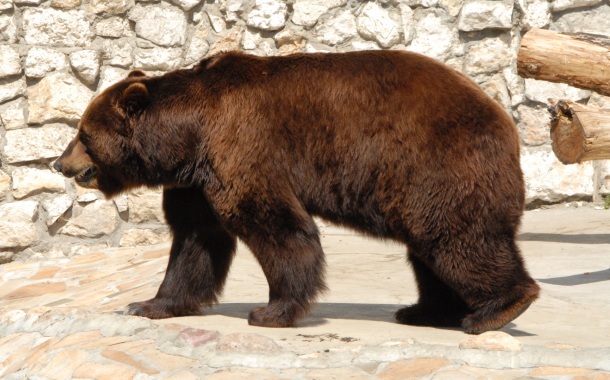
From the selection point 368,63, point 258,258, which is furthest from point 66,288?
point 368,63

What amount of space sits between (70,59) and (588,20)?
4.84m

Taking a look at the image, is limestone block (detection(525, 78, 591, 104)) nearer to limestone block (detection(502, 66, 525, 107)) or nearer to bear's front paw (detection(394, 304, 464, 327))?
limestone block (detection(502, 66, 525, 107))

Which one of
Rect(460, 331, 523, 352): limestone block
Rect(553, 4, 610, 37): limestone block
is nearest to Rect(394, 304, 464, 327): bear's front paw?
Rect(460, 331, 523, 352): limestone block

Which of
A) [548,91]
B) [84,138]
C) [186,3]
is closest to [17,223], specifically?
[186,3]

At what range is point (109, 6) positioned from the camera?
8312 mm

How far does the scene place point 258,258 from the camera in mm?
4781

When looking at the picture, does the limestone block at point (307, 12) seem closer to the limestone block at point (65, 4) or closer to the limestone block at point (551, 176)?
the limestone block at point (65, 4)

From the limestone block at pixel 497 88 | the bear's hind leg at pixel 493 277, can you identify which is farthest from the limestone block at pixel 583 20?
the bear's hind leg at pixel 493 277

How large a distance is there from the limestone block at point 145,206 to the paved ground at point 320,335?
102 centimetres

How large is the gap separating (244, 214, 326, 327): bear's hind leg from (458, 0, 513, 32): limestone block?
4.53 m

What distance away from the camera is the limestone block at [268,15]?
848cm

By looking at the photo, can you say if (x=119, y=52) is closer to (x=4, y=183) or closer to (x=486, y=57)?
(x=4, y=183)

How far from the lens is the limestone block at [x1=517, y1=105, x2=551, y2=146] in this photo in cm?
879

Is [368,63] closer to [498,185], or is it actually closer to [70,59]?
[498,185]
